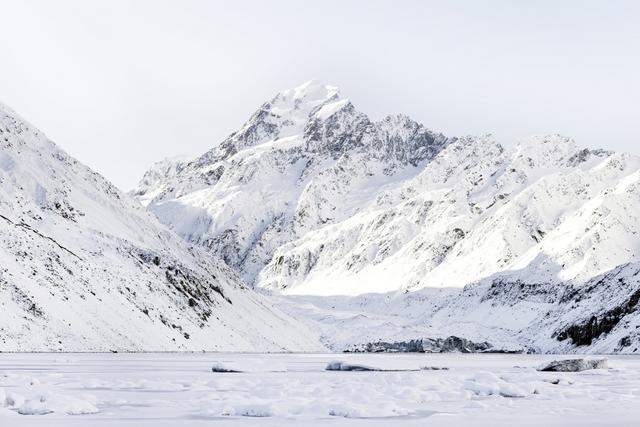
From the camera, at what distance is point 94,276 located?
141500 mm

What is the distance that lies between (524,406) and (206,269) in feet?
517

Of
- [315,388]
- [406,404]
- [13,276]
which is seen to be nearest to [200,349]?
[13,276]

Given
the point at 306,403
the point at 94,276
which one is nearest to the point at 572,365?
the point at 306,403

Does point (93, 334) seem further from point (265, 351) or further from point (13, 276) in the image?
point (265, 351)

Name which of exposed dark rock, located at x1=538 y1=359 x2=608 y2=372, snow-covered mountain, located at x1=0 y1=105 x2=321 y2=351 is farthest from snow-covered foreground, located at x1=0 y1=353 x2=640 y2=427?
snow-covered mountain, located at x1=0 y1=105 x2=321 y2=351

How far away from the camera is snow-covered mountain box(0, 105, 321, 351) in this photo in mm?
118000

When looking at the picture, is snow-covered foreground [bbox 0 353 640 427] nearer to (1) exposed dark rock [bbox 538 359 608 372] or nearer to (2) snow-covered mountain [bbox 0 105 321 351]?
(1) exposed dark rock [bbox 538 359 608 372]

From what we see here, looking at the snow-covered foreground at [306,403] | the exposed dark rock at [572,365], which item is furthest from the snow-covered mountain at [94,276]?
the snow-covered foreground at [306,403]

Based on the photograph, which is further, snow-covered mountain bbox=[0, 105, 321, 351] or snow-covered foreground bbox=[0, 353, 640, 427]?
snow-covered mountain bbox=[0, 105, 321, 351]

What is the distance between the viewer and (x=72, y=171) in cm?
18312

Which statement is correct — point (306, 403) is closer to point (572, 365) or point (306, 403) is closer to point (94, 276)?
→ point (572, 365)

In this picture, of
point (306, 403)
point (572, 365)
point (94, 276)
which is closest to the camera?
point (306, 403)

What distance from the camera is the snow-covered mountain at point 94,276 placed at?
118 meters

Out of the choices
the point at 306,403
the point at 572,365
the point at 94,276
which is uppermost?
the point at 306,403
